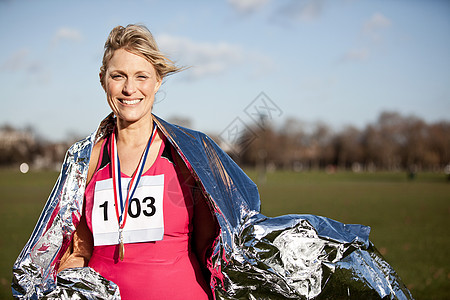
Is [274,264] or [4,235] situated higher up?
[274,264]

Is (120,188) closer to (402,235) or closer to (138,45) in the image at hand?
(138,45)

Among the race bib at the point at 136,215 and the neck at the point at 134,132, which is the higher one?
the neck at the point at 134,132

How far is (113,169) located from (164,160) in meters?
0.32

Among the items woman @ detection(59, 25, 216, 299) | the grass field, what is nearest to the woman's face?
woman @ detection(59, 25, 216, 299)

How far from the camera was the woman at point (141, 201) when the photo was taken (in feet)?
7.91

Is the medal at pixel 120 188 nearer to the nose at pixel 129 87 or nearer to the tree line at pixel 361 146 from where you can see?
the nose at pixel 129 87

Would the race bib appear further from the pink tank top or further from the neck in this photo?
the neck

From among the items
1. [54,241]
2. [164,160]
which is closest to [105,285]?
[54,241]

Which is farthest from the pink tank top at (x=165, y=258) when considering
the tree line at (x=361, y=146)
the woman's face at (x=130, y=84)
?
the tree line at (x=361, y=146)

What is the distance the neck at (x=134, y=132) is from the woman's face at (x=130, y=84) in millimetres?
55

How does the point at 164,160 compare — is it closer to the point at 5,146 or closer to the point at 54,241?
the point at 54,241

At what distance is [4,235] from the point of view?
13.0 m

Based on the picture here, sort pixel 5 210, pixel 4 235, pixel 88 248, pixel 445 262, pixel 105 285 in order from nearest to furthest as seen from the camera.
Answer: pixel 105 285
pixel 88 248
pixel 445 262
pixel 4 235
pixel 5 210

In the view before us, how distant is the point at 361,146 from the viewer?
112 metres
